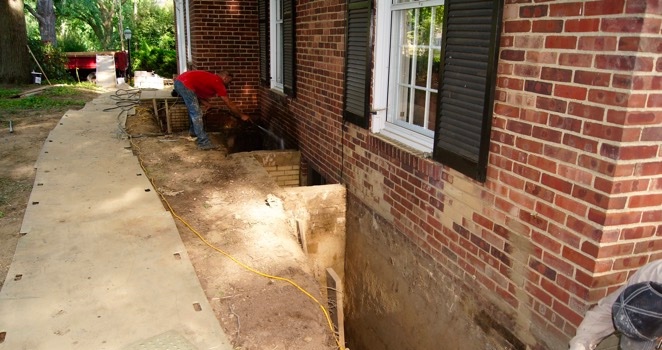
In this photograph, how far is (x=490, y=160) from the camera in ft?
9.92

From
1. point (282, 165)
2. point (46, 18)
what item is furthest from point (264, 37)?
point (46, 18)

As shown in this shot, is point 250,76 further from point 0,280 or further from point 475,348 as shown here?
point 475,348

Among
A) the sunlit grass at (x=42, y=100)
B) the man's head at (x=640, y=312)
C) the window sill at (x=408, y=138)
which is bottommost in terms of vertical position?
the sunlit grass at (x=42, y=100)

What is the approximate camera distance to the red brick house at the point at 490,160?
7.44 ft

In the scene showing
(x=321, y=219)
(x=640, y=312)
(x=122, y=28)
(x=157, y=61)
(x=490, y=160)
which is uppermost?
(x=122, y=28)

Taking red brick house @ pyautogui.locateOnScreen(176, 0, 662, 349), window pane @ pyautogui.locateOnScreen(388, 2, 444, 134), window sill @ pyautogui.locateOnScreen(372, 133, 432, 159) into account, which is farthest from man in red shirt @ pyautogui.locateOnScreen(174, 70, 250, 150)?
window pane @ pyautogui.locateOnScreen(388, 2, 444, 134)

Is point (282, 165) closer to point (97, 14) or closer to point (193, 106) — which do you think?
point (193, 106)

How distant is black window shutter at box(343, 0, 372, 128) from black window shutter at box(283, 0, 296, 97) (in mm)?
1871

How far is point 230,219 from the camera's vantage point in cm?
450

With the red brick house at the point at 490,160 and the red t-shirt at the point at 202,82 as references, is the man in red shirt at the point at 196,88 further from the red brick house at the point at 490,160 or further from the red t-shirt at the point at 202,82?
the red brick house at the point at 490,160

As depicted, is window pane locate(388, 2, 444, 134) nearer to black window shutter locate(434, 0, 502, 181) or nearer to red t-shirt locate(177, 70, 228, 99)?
black window shutter locate(434, 0, 502, 181)

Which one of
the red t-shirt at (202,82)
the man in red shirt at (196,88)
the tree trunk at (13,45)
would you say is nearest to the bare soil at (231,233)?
the man in red shirt at (196,88)

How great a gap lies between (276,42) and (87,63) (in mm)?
14218

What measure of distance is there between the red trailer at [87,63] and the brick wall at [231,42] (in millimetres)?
11196
